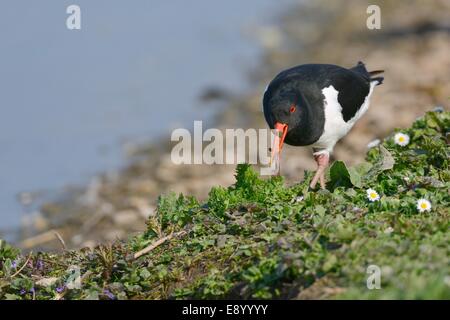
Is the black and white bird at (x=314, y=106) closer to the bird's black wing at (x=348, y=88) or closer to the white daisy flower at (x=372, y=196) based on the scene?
the bird's black wing at (x=348, y=88)

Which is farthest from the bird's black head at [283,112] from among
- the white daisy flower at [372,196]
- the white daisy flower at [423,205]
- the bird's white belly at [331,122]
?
the white daisy flower at [423,205]

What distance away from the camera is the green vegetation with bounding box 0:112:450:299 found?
4062 mm

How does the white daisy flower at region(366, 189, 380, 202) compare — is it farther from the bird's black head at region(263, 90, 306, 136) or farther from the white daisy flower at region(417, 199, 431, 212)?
the bird's black head at region(263, 90, 306, 136)

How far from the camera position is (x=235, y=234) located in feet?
16.7

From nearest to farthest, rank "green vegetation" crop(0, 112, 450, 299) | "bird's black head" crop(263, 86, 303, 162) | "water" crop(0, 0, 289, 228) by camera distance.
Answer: "green vegetation" crop(0, 112, 450, 299), "bird's black head" crop(263, 86, 303, 162), "water" crop(0, 0, 289, 228)

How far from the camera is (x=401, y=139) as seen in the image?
6.29 meters

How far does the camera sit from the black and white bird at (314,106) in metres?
6.27

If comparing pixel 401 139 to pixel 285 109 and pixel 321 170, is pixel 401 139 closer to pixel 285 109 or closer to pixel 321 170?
pixel 321 170

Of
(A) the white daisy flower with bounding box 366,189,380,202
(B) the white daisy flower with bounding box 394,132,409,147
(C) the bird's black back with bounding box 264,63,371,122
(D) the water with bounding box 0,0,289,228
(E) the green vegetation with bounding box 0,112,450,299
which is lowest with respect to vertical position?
(E) the green vegetation with bounding box 0,112,450,299

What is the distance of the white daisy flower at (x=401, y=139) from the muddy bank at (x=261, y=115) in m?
2.10

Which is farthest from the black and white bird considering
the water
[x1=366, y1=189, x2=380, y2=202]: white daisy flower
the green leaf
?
the water

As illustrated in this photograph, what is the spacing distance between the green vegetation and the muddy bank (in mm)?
1670

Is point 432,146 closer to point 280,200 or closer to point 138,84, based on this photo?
point 280,200

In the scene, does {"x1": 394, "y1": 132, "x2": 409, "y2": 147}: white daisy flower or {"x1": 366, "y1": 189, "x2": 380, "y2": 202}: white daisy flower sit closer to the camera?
{"x1": 366, "y1": 189, "x2": 380, "y2": 202}: white daisy flower
